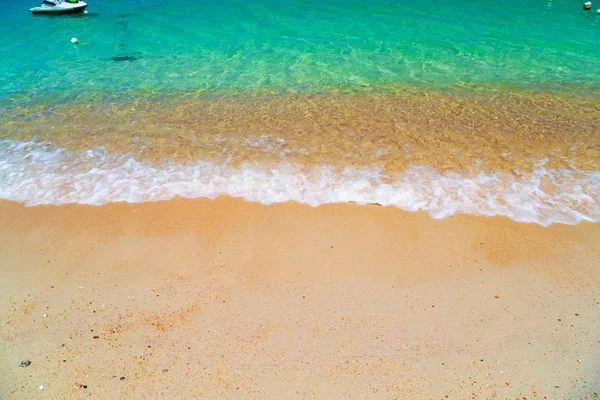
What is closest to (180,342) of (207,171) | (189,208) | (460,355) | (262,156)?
(189,208)

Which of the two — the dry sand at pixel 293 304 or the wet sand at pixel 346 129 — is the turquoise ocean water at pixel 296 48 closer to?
the wet sand at pixel 346 129

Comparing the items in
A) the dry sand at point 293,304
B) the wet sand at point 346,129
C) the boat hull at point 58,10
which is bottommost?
the dry sand at point 293,304

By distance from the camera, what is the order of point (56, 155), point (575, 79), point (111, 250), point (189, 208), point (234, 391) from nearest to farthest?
point (234, 391) < point (111, 250) < point (189, 208) < point (56, 155) < point (575, 79)

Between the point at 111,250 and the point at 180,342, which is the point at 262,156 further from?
the point at 180,342

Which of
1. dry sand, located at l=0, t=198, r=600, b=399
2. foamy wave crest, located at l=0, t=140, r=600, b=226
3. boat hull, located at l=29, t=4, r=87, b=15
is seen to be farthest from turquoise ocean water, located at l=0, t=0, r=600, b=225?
boat hull, located at l=29, t=4, r=87, b=15

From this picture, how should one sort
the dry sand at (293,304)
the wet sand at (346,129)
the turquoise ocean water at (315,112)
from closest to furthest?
the dry sand at (293,304) < the turquoise ocean water at (315,112) < the wet sand at (346,129)

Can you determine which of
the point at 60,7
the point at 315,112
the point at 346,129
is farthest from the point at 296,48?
the point at 60,7

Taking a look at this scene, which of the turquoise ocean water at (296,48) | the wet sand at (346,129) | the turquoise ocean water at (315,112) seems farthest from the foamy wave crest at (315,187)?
the turquoise ocean water at (296,48)
